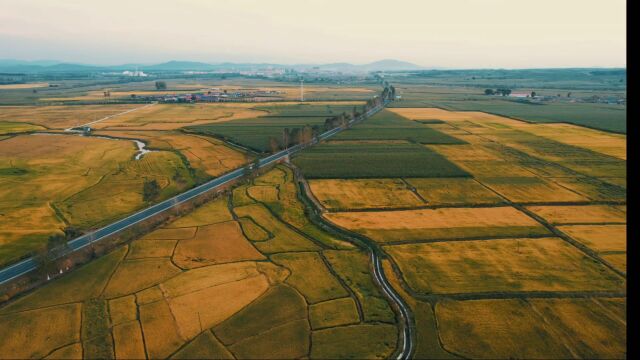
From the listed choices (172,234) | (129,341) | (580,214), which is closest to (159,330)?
(129,341)

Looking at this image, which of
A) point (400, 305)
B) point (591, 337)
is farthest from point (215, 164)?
point (591, 337)

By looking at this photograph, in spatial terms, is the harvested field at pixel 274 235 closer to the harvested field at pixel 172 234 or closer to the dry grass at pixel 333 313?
the harvested field at pixel 172 234

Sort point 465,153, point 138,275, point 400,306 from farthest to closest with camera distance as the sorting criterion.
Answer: point 465,153 → point 138,275 → point 400,306

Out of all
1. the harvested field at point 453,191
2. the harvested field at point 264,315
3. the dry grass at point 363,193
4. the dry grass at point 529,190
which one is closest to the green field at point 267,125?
the dry grass at point 363,193

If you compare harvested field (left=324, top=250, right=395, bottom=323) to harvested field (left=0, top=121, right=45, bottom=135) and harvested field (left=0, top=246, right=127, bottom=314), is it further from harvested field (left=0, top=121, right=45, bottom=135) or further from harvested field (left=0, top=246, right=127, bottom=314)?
→ harvested field (left=0, top=121, right=45, bottom=135)

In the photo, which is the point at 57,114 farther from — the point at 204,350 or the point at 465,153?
the point at 204,350

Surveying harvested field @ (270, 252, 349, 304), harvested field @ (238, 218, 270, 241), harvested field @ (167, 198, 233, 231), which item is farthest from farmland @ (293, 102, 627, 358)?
harvested field @ (167, 198, 233, 231)

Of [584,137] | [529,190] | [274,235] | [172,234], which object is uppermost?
[584,137]
